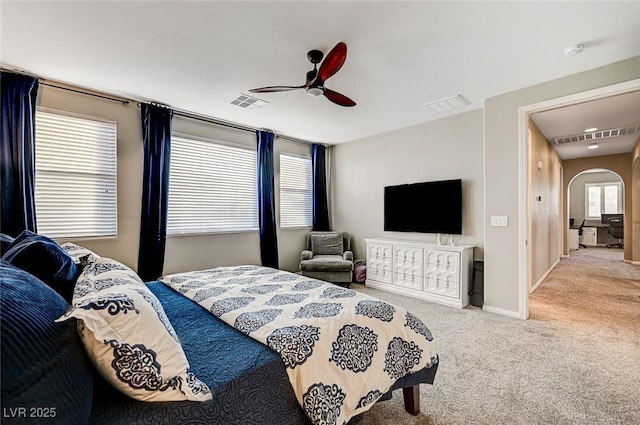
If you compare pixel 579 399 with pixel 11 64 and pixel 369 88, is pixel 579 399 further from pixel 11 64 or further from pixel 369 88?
pixel 11 64

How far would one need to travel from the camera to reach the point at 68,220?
127 inches

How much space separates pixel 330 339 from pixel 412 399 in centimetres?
85

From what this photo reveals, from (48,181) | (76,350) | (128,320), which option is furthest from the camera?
(48,181)

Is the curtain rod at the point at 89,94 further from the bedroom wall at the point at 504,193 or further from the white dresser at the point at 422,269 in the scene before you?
the bedroom wall at the point at 504,193

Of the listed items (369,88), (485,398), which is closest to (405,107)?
(369,88)

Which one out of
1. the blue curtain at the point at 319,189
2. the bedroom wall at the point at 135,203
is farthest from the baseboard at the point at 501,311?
the bedroom wall at the point at 135,203

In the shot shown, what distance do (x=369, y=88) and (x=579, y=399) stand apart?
10.4ft

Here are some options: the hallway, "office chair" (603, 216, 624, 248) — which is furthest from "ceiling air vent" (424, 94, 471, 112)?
"office chair" (603, 216, 624, 248)

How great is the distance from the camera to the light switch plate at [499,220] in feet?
11.4

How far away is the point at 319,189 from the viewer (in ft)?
18.9

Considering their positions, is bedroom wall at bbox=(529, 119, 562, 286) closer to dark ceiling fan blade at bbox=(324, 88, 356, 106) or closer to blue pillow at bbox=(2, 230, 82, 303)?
dark ceiling fan blade at bbox=(324, 88, 356, 106)

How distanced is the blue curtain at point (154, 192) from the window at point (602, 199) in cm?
1340

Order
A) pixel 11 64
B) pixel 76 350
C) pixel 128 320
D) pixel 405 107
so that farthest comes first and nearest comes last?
pixel 405 107 < pixel 11 64 < pixel 128 320 < pixel 76 350

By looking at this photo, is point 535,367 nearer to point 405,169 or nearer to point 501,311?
point 501,311
